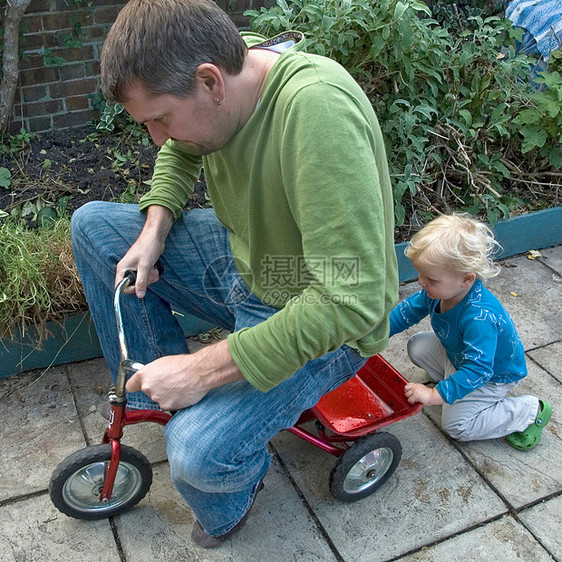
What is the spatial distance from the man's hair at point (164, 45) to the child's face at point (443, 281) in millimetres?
1069

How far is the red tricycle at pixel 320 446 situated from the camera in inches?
76.1

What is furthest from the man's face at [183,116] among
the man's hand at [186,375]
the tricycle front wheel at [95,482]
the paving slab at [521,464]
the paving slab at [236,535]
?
the paving slab at [521,464]

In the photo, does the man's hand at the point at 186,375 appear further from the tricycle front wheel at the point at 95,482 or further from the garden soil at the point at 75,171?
the garden soil at the point at 75,171

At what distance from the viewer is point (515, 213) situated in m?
3.63

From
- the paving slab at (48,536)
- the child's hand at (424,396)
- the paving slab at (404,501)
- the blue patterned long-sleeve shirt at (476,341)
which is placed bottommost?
the paving slab at (404,501)

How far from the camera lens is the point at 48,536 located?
2062 mm

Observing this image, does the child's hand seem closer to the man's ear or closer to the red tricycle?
the red tricycle

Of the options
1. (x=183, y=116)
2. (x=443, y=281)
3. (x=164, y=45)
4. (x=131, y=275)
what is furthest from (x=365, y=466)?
(x=164, y=45)

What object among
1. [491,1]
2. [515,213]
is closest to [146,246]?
[515,213]

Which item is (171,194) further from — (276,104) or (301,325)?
(301,325)

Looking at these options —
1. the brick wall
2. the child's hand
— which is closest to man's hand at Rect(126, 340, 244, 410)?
the child's hand

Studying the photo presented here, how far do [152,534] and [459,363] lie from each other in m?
1.25

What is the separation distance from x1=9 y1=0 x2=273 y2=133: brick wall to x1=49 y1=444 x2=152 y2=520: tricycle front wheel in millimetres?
2455

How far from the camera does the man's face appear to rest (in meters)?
1.53
